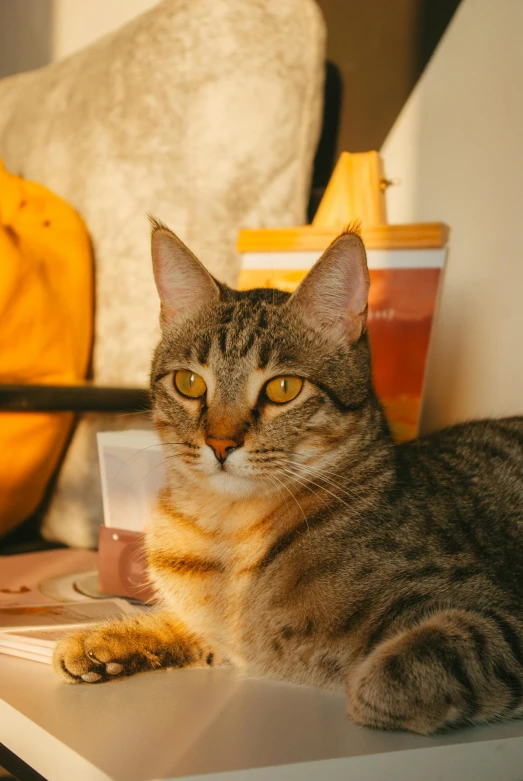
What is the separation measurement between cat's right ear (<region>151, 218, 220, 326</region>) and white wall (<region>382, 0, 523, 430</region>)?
0.64m

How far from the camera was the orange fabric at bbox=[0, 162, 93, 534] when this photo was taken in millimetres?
1444

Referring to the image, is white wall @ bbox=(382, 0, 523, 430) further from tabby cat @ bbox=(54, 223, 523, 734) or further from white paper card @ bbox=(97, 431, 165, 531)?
white paper card @ bbox=(97, 431, 165, 531)

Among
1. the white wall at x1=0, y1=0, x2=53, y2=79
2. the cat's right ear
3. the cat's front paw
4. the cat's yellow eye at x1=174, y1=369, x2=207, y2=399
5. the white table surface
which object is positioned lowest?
the cat's front paw

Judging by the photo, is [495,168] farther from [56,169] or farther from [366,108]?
[56,169]

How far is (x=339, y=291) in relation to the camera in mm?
962

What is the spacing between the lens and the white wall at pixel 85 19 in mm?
2338

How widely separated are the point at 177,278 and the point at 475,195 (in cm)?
73

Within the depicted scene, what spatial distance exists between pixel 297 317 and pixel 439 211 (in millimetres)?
730

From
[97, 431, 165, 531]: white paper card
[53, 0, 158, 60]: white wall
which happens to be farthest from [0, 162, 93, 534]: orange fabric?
[53, 0, 158, 60]: white wall

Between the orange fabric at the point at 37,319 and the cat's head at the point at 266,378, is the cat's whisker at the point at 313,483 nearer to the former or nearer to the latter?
the cat's head at the point at 266,378

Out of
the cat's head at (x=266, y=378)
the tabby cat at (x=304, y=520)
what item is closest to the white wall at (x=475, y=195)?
the tabby cat at (x=304, y=520)

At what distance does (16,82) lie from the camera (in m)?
2.13

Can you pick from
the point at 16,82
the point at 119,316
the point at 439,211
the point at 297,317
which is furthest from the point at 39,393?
the point at 16,82

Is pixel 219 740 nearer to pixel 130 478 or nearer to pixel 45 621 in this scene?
pixel 45 621
